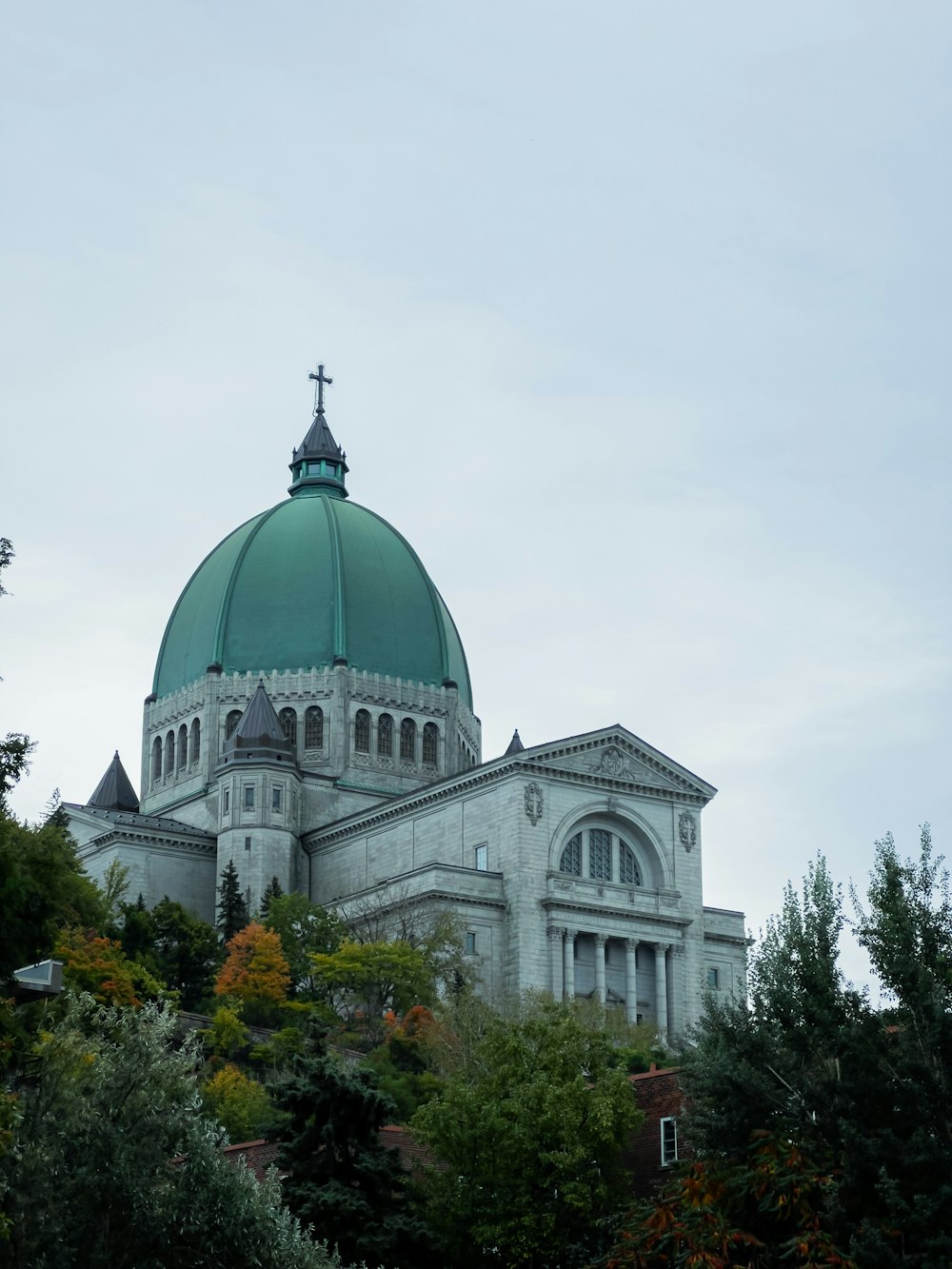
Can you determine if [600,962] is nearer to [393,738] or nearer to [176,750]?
[393,738]

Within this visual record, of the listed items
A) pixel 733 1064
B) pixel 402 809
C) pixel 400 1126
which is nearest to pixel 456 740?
pixel 402 809

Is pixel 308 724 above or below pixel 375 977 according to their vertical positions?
above

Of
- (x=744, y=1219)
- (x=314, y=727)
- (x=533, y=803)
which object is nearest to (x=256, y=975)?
(x=533, y=803)

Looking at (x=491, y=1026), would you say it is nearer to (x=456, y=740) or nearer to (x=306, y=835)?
(x=306, y=835)

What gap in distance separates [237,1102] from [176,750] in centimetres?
5849

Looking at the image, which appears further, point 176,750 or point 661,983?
point 176,750

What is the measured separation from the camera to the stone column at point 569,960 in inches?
4200

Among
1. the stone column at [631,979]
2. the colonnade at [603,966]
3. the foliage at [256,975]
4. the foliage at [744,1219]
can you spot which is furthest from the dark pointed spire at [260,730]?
the foliage at [744,1219]

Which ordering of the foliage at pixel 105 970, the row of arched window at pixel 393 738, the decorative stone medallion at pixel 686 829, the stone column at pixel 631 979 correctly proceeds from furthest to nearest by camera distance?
the row of arched window at pixel 393 738
the decorative stone medallion at pixel 686 829
the stone column at pixel 631 979
the foliage at pixel 105 970

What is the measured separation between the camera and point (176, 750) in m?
132

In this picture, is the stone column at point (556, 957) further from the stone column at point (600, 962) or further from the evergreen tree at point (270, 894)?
the evergreen tree at point (270, 894)

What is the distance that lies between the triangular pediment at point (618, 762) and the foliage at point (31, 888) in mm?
57819

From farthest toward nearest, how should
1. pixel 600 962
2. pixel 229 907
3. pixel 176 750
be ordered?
pixel 176 750 < pixel 229 907 < pixel 600 962

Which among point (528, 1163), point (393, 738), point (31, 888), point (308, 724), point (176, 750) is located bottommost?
point (528, 1163)
